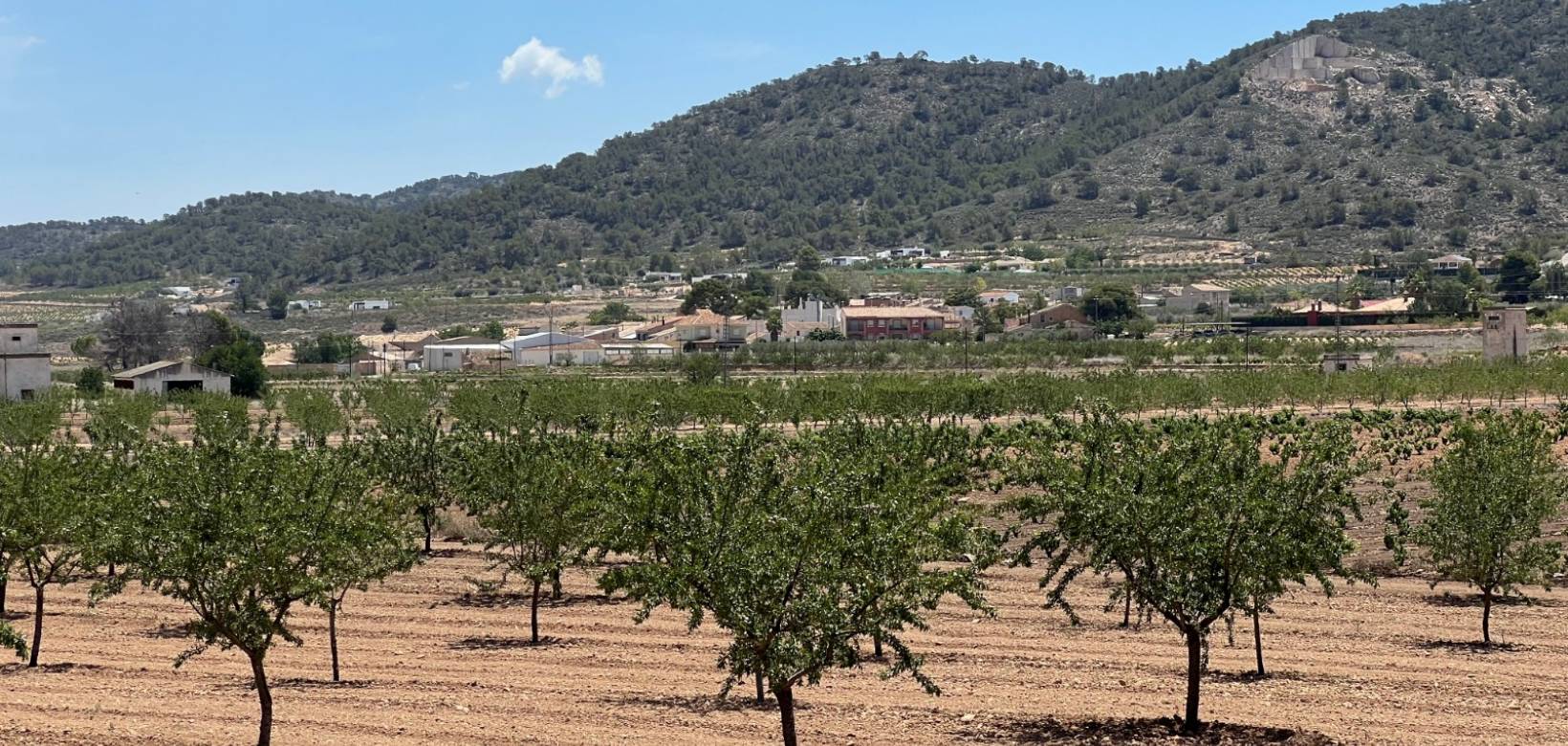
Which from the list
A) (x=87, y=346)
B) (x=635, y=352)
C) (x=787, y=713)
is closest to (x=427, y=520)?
(x=787, y=713)

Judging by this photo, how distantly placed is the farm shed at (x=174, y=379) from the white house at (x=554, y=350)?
29.5 m

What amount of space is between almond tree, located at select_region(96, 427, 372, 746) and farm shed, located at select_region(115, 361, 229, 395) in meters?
71.2

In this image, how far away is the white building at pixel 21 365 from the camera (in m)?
83.9

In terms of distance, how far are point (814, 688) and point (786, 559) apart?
7.47 m

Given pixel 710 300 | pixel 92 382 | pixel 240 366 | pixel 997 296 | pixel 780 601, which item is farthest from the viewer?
pixel 997 296

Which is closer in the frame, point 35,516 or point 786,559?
point 786,559

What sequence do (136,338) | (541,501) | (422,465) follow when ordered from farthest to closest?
1. (136,338)
2. (422,465)
3. (541,501)

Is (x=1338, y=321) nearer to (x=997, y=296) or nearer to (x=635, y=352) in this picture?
(x=635, y=352)

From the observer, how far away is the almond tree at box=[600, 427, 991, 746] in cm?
1731

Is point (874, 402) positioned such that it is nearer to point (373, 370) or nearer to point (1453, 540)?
point (1453, 540)

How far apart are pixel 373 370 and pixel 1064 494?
107941mm

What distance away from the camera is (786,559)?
56.4 feet

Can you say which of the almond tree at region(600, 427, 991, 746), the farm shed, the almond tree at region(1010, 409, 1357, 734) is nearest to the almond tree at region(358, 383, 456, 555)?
the almond tree at region(600, 427, 991, 746)

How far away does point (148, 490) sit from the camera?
19.9 meters
